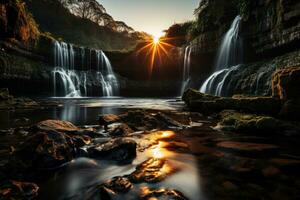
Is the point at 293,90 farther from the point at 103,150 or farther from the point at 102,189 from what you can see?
the point at 102,189

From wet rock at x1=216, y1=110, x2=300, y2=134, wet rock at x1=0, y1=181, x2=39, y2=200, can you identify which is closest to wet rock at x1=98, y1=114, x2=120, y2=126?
wet rock at x1=216, y1=110, x2=300, y2=134

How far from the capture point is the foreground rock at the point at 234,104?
8875 mm

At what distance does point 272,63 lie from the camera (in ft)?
63.8

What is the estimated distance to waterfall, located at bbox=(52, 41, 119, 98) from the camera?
1207 inches

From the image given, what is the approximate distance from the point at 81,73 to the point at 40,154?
1170 inches

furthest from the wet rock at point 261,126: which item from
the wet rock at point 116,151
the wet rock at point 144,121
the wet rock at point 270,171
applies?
the wet rock at point 116,151

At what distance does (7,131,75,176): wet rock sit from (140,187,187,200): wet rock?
199 cm

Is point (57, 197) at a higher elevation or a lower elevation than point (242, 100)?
lower

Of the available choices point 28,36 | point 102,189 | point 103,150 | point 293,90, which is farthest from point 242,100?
point 28,36

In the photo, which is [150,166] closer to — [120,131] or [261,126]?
[120,131]

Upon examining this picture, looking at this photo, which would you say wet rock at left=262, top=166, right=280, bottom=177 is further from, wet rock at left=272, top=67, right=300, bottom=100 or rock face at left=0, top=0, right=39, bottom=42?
rock face at left=0, top=0, right=39, bottom=42

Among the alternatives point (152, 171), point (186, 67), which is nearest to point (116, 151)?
point (152, 171)

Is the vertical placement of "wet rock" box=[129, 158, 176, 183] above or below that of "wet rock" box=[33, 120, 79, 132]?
below

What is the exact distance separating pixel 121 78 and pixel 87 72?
5032 mm
